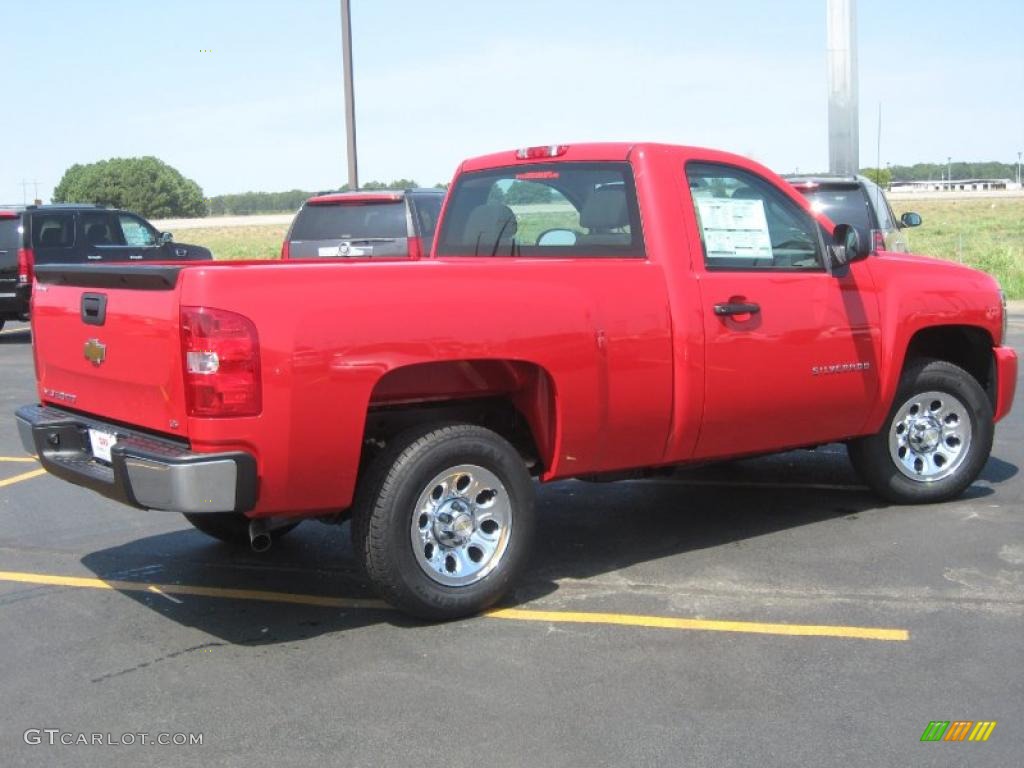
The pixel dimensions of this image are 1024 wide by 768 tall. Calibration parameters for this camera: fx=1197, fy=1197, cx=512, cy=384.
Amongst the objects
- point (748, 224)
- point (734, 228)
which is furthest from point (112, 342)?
point (748, 224)

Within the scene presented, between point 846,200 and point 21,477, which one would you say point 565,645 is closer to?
point 21,477

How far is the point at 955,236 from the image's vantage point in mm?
45594

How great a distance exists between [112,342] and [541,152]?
2.49m

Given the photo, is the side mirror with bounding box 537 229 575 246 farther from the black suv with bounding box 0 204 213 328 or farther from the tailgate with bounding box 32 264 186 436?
the black suv with bounding box 0 204 213 328

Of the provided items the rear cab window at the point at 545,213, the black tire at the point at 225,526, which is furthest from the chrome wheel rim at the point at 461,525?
the rear cab window at the point at 545,213

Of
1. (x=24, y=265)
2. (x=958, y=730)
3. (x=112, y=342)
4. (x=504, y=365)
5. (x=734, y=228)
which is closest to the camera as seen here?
(x=958, y=730)

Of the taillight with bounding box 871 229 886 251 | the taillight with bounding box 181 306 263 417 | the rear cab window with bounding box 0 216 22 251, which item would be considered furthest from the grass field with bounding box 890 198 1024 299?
the taillight with bounding box 181 306 263 417

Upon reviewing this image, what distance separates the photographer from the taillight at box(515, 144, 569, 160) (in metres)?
6.14

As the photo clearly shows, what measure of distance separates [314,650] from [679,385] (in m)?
2.00

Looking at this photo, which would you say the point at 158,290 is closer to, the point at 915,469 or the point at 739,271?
the point at 739,271

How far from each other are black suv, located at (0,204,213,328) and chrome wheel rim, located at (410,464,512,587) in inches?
492

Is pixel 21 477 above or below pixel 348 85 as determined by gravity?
below

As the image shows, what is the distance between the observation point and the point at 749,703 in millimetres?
4113

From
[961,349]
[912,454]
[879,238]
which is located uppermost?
[879,238]
